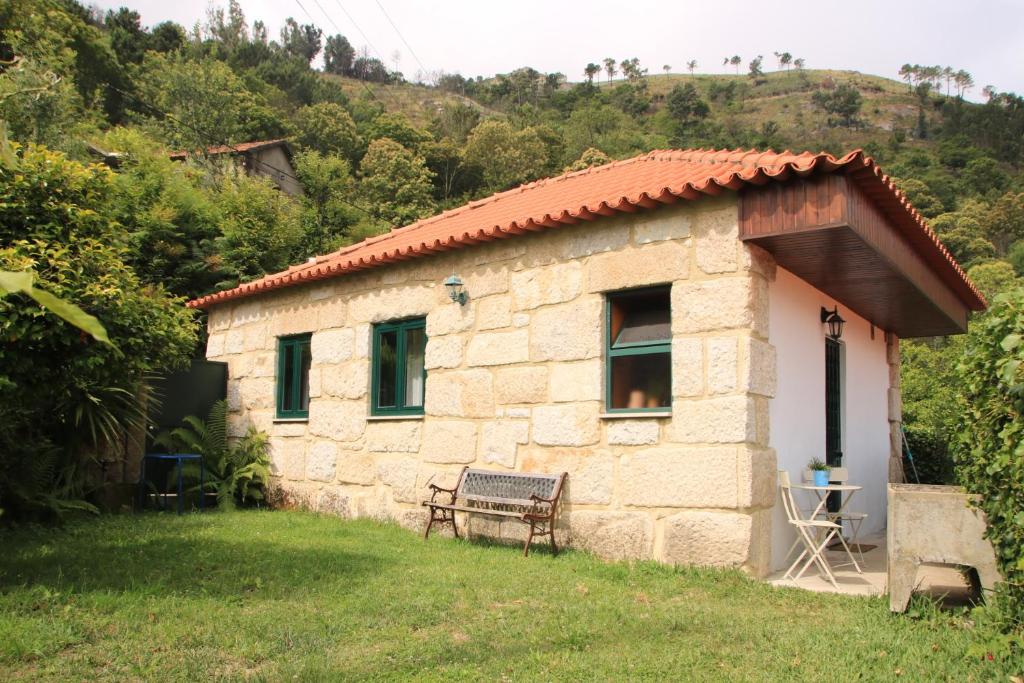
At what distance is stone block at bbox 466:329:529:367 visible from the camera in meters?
7.91

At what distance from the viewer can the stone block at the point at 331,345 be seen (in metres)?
9.84

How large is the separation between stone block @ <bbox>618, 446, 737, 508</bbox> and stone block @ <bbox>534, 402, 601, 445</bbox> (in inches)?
18.8

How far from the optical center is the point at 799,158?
6738 millimetres

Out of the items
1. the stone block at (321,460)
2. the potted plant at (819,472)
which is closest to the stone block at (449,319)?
the stone block at (321,460)

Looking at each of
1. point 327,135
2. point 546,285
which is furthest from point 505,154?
point 546,285

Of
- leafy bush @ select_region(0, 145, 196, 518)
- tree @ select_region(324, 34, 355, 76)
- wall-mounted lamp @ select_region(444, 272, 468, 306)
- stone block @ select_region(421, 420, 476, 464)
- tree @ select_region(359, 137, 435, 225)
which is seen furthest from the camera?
tree @ select_region(324, 34, 355, 76)

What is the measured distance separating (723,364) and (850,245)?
1494 mm

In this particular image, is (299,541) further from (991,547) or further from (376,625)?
(991,547)

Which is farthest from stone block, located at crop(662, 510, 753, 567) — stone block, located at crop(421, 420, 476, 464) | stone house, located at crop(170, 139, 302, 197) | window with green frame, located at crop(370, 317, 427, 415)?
stone house, located at crop(170, 139, 302, 197)

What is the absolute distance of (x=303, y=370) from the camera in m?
10.8

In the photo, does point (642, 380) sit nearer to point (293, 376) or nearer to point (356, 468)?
point (356, 468)

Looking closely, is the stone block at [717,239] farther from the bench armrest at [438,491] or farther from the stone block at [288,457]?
the stone block at [288,457]

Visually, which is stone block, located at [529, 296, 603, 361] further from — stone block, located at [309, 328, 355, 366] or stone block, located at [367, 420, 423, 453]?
stone block, located at [309, 328, 355, 366]

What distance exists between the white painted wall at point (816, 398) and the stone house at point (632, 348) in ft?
0.13
